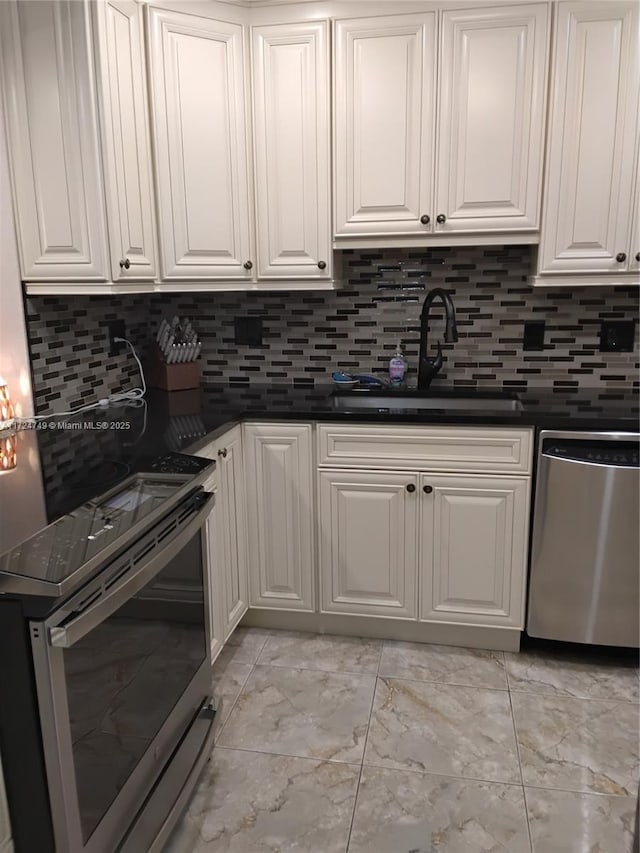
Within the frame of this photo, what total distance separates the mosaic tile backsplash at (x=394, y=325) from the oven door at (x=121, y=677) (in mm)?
1079

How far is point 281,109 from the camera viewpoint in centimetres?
233

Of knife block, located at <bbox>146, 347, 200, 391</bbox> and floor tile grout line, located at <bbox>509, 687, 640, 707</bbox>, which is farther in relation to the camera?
knife block, located at <bbox>146, 347, 200, 391</bbox>

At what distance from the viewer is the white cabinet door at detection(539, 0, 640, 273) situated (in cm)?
216

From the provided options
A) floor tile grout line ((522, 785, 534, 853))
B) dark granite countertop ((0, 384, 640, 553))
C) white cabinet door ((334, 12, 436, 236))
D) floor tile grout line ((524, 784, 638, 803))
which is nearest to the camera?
dark granite countertop ((0, 384, 640, 553))

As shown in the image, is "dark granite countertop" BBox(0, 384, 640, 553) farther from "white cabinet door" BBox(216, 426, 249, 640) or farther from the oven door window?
the oven door window

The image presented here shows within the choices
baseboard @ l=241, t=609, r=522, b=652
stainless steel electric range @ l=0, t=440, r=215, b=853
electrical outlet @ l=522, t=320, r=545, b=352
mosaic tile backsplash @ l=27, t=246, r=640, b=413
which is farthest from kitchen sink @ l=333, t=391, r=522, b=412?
stainless steel electric range @ l=0, t=440, r=215, b=853

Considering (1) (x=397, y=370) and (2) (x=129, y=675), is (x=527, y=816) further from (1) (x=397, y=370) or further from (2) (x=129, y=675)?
(1) (x=397, y=370)

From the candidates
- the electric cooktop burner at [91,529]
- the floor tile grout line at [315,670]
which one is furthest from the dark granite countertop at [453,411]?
the floor tile grout line at [315,670]

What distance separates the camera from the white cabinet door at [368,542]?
7.71 feet

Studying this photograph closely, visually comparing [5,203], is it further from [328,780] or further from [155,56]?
[328,780]

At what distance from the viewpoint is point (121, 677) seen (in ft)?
4.53

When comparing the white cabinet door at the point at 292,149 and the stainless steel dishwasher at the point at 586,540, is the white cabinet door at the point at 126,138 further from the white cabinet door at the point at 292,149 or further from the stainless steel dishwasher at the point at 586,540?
the stainless steel dishwasher at the point at 586,540

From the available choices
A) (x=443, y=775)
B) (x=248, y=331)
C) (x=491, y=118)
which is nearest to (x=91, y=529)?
(x=443, y=775)

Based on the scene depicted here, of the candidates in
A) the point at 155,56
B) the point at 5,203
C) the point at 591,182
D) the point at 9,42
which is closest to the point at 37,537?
the point at 5,203
